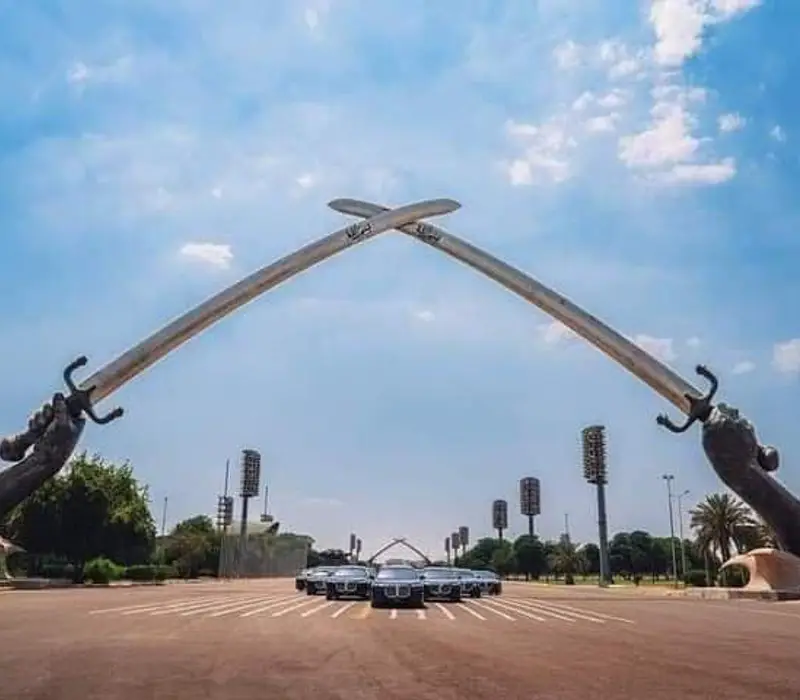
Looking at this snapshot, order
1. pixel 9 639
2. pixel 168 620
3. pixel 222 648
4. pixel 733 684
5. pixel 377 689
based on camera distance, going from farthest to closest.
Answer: pixel 168 620 → pixel 9 639 → pixel 222 648 → pixel 733 684 → pixel 377 689

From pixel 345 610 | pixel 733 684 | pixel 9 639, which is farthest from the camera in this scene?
pixel 345 610

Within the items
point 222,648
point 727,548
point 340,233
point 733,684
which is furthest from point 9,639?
point 727,548

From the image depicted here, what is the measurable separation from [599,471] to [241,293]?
55.9 metres

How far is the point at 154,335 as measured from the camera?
33.4 meters

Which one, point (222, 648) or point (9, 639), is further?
point (9, 639)

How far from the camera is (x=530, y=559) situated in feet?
389

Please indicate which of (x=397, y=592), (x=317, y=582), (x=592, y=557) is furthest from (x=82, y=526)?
(x=592, y=557)

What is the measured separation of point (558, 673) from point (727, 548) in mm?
59996

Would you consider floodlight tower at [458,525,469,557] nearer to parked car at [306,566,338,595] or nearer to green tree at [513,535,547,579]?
green tree at [513,535,547,579]

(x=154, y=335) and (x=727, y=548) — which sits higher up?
(x=154, y=335)

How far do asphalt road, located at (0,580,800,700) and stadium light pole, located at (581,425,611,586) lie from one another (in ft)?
174

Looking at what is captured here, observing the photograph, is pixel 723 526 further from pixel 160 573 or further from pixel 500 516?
pixel 500 516

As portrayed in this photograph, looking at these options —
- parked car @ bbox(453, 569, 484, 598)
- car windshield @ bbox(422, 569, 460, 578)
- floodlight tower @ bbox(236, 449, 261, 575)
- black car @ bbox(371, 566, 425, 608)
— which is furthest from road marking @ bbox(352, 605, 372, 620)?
floodlight tower @ bbox(236, 449, 261, 575)

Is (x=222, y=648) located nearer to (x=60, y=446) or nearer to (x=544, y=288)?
(x=60, y=446)
